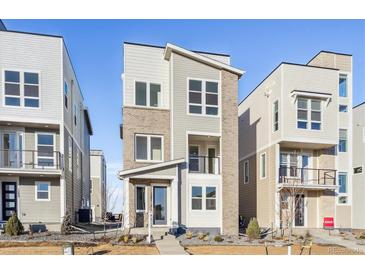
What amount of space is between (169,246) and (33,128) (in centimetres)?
945

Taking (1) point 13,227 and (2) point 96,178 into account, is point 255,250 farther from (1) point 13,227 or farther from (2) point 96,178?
(2) point 96,178

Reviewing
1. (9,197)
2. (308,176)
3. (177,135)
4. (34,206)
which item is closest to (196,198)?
(177,135)

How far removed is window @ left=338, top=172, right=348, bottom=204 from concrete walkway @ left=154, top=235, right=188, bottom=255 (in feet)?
37.6

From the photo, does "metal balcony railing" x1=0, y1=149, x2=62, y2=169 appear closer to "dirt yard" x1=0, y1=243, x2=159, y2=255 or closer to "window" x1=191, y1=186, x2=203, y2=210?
"dirt yard" x1=0, y1=243, x2=159, y2=255

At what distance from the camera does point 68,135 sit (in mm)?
16469

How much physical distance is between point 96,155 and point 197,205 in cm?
2303

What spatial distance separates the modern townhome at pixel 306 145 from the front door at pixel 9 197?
14.0m

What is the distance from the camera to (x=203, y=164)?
52.9 feet

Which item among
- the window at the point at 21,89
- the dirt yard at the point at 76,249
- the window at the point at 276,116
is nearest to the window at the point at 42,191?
the dirt yard at the point at 76,249

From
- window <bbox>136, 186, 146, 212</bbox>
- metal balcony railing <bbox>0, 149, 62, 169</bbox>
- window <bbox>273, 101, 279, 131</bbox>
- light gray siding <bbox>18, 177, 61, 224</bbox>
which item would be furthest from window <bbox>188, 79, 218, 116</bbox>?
light gray siding <bbox>18, 177, 61, 224</bbox>

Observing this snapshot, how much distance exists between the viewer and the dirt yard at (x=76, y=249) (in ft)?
32.9

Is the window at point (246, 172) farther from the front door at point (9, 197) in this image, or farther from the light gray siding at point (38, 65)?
the front door at point (9, 197)
